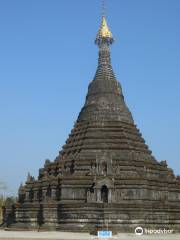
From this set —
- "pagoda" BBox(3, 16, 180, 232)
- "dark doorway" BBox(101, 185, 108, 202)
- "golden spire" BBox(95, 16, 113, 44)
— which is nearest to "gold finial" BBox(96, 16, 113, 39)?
"golden spire" BBox(95, 16, 113, 44)

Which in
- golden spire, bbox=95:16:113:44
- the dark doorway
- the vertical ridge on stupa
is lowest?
the dark doorway

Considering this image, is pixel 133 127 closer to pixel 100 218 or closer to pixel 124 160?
pixel 124 160

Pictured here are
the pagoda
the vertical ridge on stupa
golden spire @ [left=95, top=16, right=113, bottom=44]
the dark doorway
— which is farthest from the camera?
golden spire @ [left=95, top=16, right=113, bottom=44]

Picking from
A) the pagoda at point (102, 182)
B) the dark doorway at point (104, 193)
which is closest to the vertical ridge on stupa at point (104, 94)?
the pagoda at point (102, 182)

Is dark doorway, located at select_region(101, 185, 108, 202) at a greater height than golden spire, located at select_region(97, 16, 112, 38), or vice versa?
golden spire, located at select_region(97, 16, 112, 38)

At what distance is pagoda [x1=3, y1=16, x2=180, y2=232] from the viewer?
43344 millimetres

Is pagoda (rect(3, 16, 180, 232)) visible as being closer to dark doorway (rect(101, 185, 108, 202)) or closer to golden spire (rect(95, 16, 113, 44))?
dark doorway (rect(101, 185, 108, 202))

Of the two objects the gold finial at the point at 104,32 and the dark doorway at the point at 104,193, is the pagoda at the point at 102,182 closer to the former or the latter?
the dark doorway at the point at 104,193

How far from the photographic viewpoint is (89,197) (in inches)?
1795

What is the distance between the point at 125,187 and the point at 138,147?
7.26 m

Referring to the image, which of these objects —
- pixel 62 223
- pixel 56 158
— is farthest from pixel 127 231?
pixel 56 158

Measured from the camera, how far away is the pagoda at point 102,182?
4334 centimetres

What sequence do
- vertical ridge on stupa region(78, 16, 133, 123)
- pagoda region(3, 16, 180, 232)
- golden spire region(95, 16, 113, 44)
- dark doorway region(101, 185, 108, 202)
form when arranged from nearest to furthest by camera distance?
pagoda region(3, 16, 180, 232), dark doorway region(101, 185, 108, 202), vertical ridge on stupa region(78, 16, 133, 123), golden spire region(95, 16, 113, 44)

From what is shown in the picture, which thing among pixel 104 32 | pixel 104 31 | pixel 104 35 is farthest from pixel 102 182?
pixel 104 31
